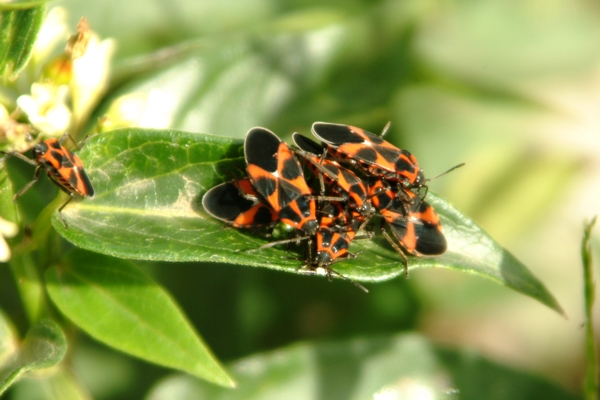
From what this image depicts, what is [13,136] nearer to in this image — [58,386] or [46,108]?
[46,108]

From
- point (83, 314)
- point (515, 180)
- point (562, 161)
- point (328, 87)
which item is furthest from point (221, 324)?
point (562, 161)

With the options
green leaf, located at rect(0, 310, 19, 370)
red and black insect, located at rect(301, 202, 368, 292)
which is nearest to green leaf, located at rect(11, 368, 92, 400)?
green leaf, located at rect(0, 310, 19, 370)

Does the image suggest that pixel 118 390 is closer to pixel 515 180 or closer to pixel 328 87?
pixel 328 87

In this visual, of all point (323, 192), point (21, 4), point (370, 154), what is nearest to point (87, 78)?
point (21, 4)

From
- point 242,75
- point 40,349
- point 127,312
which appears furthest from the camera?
point 242,75

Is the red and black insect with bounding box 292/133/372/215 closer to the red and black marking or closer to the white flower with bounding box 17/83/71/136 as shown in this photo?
the red and black marking
